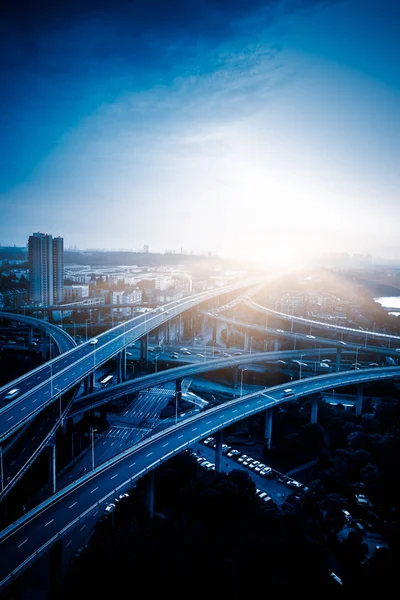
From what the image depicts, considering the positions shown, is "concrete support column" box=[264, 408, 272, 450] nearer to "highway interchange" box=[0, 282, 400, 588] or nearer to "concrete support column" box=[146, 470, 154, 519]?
"highway interchange" box=[0, 282, 400, 588]

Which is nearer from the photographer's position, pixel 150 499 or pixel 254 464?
pixel 150 499

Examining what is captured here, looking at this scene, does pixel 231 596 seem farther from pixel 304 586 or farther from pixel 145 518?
pixel 145 518

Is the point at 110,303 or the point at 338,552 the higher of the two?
the point at 110,303

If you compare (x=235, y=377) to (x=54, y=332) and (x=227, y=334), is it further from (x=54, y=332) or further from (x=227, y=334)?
(x=54, y=332)

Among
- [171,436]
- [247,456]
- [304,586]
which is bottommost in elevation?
[247,456]

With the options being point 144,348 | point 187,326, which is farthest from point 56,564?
point 187,326

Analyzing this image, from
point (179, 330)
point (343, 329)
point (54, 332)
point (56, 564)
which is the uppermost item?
point (343, 329)

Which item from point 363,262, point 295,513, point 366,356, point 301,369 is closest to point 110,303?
point 301,369
